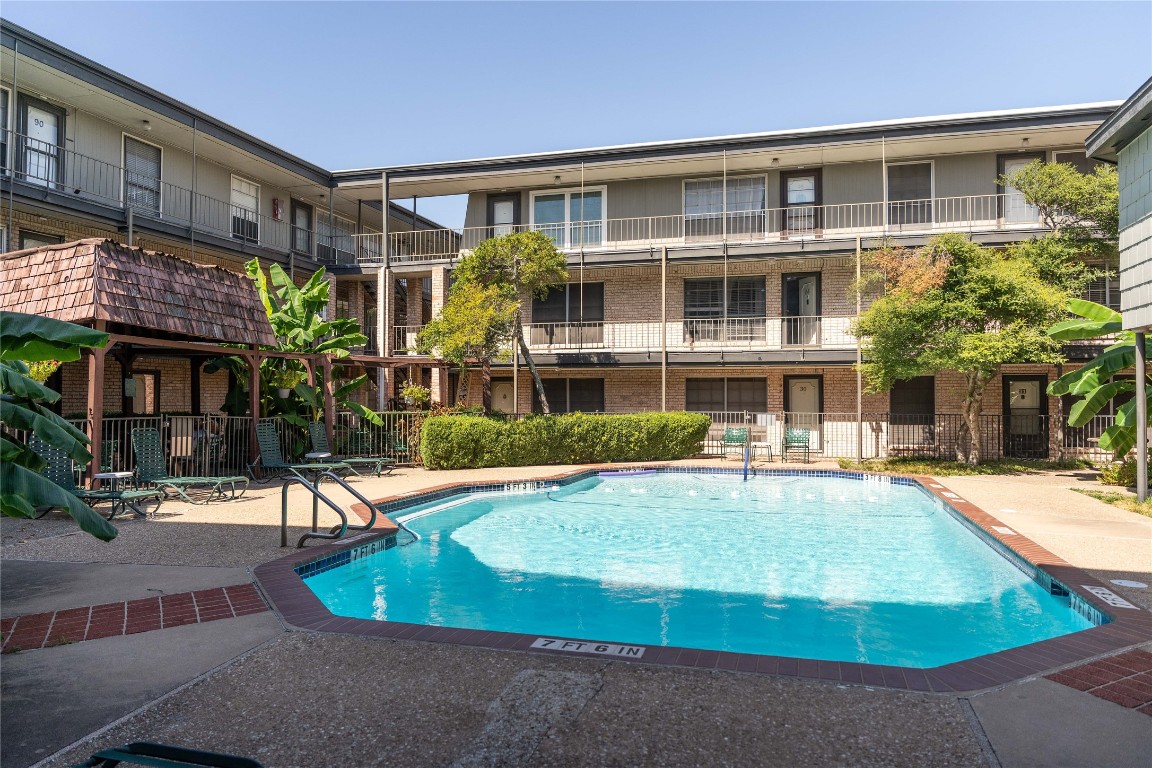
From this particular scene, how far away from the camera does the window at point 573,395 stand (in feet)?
74.9

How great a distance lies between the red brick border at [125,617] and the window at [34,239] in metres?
13.6

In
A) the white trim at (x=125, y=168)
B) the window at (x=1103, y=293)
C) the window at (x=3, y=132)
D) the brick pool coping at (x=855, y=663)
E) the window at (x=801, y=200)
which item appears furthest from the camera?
the window at (x=801, y=200)

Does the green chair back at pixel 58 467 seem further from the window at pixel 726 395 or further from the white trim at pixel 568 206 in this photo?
the window at pixel 726 395

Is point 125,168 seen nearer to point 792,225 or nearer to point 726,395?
point 726,395

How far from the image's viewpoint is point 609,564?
337 inches

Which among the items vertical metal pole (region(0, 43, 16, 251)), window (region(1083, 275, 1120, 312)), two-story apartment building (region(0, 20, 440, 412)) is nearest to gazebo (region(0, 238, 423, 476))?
vertical metal pole (region(0, 43, 16, 251))

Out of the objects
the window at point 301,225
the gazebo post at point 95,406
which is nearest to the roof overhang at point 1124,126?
the gazebo post at point 95,406

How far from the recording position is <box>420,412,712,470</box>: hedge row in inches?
650

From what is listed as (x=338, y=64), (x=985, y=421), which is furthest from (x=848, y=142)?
(x=338, y=64)

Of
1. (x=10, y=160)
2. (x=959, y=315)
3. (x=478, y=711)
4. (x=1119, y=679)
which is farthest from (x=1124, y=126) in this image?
(x=10, y=160)

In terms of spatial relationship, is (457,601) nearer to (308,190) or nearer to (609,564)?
(609,564)

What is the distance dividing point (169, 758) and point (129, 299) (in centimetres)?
1068

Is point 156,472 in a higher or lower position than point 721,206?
lower

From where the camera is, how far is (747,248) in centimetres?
2030
